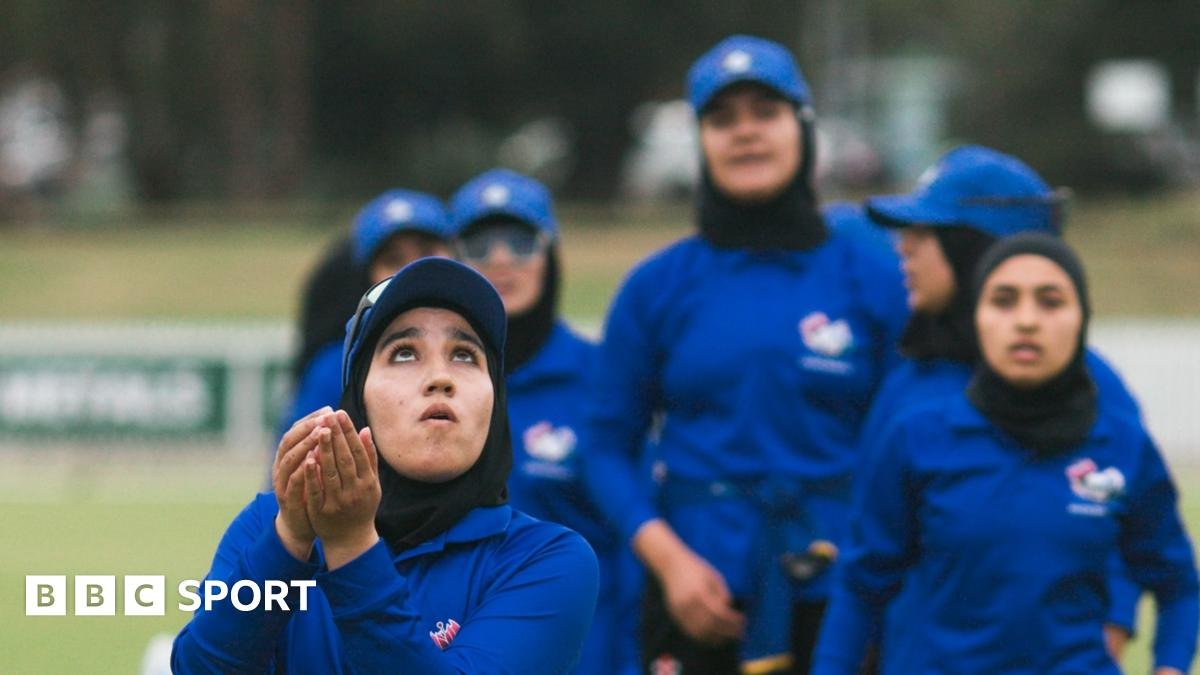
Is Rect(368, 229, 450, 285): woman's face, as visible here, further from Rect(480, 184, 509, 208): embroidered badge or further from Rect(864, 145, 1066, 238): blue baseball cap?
Rect(864, 145, 1066, 238): blue baseball cap

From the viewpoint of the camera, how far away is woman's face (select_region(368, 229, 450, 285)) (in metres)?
6.93

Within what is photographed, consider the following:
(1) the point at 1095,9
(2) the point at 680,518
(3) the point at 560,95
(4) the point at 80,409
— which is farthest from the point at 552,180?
(2) the point at 680,518

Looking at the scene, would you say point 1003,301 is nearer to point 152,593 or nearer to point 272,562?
point 152,593

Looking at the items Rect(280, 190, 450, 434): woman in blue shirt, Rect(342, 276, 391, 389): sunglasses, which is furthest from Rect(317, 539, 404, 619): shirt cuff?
Rect(280, 190, 450, 434): woman in blue shirt

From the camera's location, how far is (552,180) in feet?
164

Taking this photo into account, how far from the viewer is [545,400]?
605 cm

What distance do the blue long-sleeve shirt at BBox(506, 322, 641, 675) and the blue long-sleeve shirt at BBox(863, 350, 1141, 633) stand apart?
1.20m

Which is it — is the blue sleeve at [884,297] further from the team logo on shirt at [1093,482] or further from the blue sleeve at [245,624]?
the blue sleeve at [245,624]

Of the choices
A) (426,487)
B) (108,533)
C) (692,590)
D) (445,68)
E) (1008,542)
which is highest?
(426,487)

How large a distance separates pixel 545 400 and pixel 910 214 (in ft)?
4.61

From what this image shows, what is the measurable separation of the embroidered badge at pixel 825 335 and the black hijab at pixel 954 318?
0.29m

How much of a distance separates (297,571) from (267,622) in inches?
3.1

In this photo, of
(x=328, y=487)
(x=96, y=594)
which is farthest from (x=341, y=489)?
(x=96, y=594)

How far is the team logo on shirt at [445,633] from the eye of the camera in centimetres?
329
